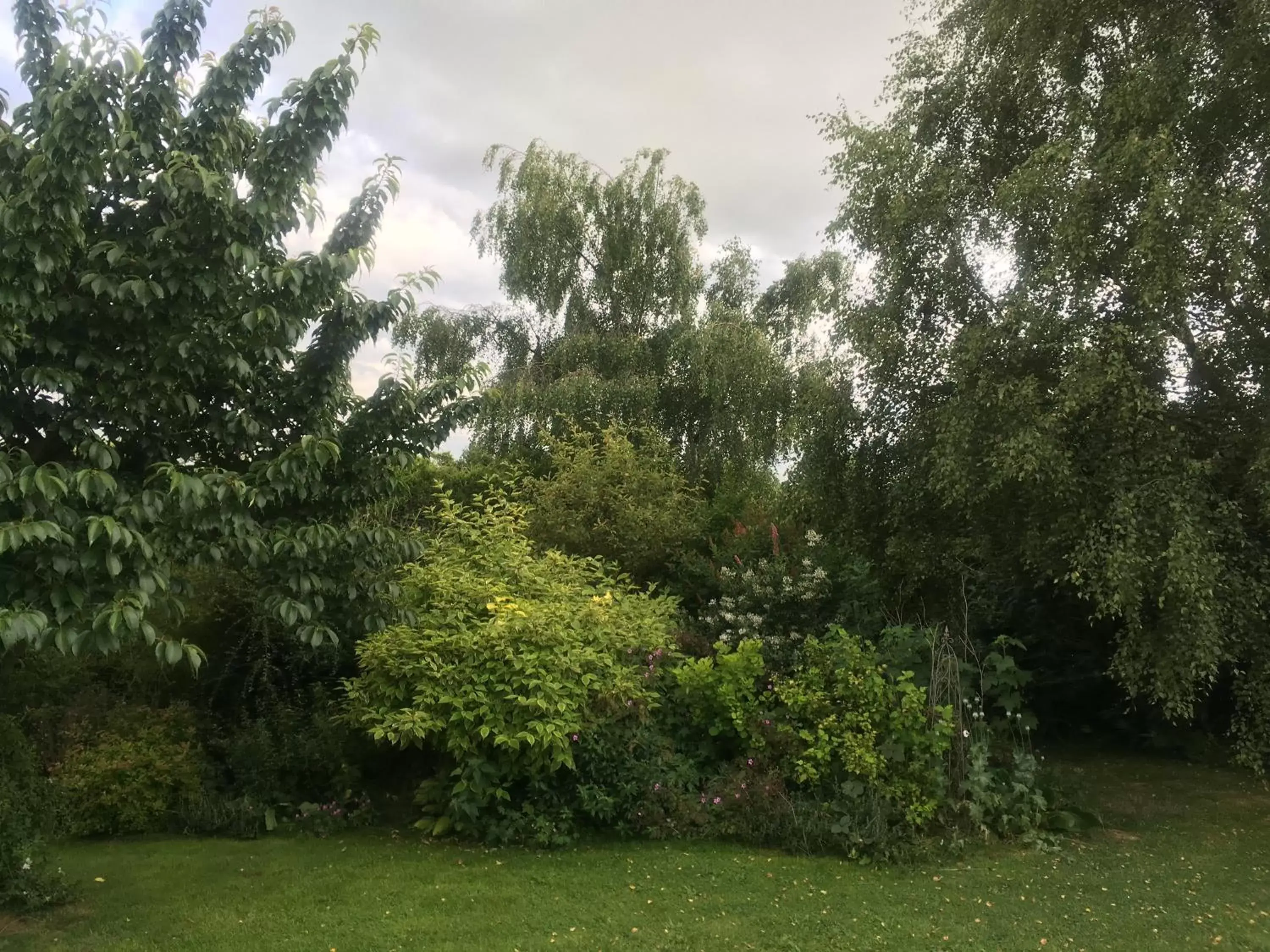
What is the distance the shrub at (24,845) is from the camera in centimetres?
505

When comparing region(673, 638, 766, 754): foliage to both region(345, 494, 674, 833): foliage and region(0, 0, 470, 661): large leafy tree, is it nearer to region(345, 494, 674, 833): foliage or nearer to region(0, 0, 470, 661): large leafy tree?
region(345, 494, 674, 833): foliage

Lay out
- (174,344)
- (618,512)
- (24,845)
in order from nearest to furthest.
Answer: (174,344) < (24,845) < (618,512)

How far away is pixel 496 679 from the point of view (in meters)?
6.45

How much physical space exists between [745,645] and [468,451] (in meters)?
8.37

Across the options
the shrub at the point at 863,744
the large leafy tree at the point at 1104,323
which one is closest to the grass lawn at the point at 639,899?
the shrub at the point at 863,744

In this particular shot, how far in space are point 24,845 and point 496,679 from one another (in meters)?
3.02

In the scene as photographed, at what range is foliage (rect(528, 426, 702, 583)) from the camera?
35.3 ft

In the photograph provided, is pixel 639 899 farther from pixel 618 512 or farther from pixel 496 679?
pixel 618 512

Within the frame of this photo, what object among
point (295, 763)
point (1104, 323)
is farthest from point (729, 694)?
point (1104, 323)

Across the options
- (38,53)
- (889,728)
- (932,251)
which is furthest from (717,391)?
(38,53)

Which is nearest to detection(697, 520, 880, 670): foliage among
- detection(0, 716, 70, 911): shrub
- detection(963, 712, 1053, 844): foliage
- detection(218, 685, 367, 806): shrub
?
detection(963, 712, 1053, 844): foliage

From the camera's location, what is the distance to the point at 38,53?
4199mm

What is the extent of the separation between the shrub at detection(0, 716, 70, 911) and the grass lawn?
0.53ft

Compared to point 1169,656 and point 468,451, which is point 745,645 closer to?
point 1169,656
